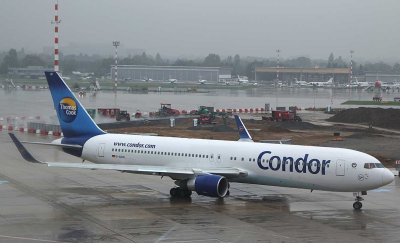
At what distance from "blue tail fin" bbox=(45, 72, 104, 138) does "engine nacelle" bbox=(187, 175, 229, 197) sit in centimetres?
912

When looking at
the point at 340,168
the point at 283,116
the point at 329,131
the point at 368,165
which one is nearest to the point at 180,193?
the point at 340,168

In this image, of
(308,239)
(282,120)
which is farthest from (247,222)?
(282,120)

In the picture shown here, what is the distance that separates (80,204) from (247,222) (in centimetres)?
844

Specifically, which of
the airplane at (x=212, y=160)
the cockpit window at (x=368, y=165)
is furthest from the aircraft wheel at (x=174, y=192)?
the cockpit window at (x=368, y=165)

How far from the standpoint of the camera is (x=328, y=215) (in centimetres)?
3139

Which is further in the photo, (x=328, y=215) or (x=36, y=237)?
(x=328, y=215)

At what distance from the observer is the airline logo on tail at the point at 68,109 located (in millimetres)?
40500

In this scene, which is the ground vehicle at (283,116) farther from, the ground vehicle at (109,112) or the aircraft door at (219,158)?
the aircraft door at (219,158)

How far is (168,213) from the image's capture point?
31.1m

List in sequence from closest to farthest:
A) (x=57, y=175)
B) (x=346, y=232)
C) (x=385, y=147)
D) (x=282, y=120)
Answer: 1. (x=346, y=232)
2. (x=57, y=175)
3. (x=385, y=147)
4. (x=282, y=120)

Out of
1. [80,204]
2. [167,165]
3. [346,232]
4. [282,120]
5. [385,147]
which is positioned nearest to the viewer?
[346,232]

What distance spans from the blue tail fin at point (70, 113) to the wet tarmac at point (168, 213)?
9.68ft

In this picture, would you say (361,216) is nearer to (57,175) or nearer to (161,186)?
(161,186)

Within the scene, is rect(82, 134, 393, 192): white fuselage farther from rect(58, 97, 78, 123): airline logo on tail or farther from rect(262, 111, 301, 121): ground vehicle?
rect(262, 111, 301, 121): ground vehicle
